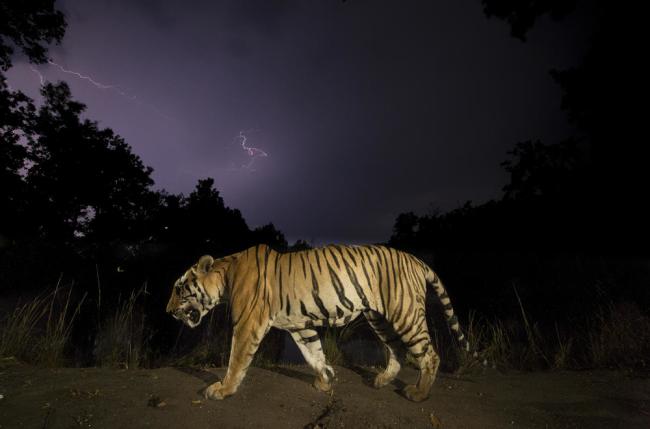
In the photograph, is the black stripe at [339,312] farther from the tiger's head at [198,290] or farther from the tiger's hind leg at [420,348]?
the tiger's head at [198,290]

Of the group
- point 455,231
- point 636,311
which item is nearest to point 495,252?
point 455,231

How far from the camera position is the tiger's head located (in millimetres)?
3984

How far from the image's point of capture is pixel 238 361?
11.1ft

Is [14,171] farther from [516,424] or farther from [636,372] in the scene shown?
[636,372]

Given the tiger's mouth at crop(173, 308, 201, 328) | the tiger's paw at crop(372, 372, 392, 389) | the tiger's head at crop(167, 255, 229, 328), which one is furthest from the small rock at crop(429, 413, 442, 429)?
the tiger's mouth at crop(173, 308, 201, 328)

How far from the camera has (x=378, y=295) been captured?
3795 millimetres

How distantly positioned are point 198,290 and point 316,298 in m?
1.49

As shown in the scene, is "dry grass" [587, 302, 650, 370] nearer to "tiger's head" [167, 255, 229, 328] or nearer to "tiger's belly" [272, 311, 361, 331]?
"tiger's belly" [272, 311, 361, 331]

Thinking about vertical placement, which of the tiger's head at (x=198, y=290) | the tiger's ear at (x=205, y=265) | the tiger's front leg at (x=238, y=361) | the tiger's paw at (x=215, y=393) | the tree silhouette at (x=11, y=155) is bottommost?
the tiger's paw at (x=215, y=393)

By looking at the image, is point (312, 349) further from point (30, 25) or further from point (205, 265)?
point (30, 25)

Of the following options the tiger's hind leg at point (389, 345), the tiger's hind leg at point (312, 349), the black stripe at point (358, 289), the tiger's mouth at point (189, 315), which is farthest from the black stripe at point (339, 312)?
the tiger's mouth at point (189, 315)

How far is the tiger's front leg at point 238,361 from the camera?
3.28m

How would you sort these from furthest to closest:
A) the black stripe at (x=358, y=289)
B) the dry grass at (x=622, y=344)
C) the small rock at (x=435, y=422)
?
the dry grass at (x=622, y=344) → the black stripe at (x=358, y=289) → the small rock at (x=435, y=422)

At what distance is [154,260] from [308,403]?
11433 millimetres
